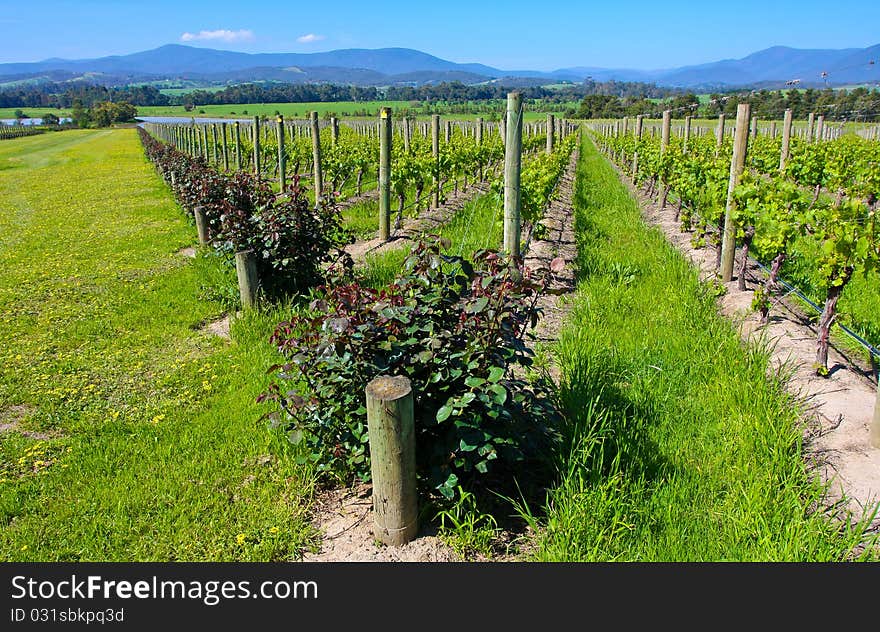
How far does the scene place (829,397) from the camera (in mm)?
4543

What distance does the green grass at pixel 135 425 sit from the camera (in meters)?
3.25

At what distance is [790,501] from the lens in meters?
3.13

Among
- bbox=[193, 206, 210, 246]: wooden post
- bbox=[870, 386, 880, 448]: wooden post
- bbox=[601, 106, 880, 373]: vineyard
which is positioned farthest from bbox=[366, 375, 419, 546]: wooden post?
bbox=[193, 206, 210, 246]: wooden post

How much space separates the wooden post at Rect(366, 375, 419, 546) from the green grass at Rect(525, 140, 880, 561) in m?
0.62

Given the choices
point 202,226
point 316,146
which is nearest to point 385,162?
point 202,226

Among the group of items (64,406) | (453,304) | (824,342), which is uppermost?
(453,304)

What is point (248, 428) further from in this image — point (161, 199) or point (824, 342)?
point (161, 199)

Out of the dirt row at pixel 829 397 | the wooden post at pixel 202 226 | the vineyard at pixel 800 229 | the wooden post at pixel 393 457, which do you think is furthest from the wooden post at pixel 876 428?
the wooden post at pixel 202 226

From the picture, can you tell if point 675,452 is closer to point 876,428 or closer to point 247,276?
point 876,428

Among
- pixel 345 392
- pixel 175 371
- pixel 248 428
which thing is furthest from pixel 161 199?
pixel 345 392

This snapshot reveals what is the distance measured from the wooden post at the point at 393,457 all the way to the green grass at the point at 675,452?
0.62 meters

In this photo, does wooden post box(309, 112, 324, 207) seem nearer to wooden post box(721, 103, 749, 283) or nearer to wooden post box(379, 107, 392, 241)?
wooden post box(379, 107, 392, 241)

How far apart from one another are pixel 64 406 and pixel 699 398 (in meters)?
4.62

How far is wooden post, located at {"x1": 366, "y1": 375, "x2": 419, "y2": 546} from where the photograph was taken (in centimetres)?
274
